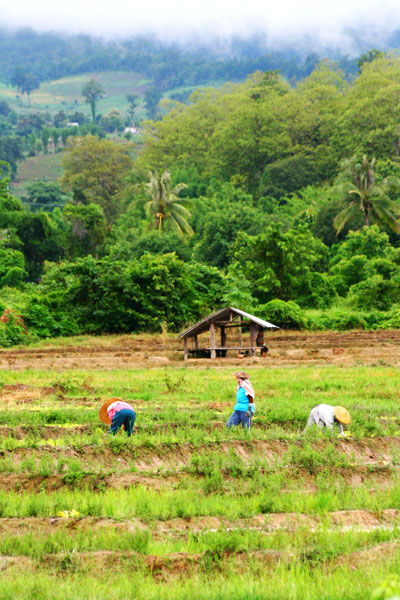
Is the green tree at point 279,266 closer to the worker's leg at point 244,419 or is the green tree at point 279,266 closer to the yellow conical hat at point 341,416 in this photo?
the worker's leg at point 244,419

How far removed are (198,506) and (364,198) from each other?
4375 cm

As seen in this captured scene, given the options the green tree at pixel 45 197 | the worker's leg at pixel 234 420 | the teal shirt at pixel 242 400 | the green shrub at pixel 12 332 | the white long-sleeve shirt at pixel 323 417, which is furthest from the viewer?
the green tree at pixel 45 197

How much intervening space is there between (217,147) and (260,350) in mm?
50820

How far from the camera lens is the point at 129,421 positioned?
13352 millimetres

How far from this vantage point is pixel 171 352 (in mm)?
32250

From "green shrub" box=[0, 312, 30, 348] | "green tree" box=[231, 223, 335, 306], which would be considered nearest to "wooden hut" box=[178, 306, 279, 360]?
"green shrub" box=[0, 312, 30, 348]

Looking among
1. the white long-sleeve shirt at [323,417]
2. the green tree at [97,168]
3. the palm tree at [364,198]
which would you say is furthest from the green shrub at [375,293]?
the green tree at [97,168]

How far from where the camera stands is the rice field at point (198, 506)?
6.72m

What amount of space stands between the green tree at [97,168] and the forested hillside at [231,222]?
0.58ft

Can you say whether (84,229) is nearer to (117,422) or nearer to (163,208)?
(163,208)

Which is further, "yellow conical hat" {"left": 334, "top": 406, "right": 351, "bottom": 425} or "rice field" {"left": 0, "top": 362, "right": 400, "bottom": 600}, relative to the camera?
"yellow conical hat" {"left": 334, "top": 406, "right": 351, "bottom": 425}

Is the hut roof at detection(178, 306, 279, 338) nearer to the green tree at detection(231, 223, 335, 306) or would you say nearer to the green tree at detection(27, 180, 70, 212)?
the green tree at detection(231, 223, 335, 306)

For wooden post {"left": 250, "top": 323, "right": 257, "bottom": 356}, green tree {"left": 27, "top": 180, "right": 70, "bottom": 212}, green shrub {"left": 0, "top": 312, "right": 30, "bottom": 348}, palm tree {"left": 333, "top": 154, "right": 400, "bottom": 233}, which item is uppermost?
palm tree {"left": 333, "top": 154, "right": 400, "bottom": 233}

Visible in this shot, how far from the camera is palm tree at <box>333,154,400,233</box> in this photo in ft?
164
